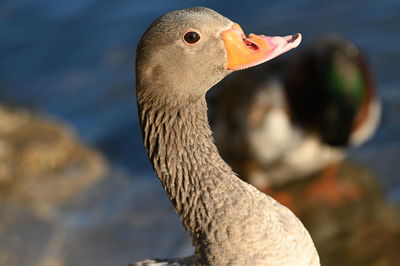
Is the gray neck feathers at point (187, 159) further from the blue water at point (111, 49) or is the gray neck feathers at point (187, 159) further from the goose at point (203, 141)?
the blue water at point (111, 49)

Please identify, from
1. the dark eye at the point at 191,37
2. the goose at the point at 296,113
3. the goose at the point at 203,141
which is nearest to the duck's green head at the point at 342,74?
the goose at the point at 296,113

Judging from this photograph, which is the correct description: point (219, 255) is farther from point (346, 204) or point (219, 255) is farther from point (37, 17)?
point (37, 17)

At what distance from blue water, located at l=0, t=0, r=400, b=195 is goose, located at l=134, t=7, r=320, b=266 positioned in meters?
3.92

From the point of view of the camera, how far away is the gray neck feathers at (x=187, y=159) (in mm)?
3201

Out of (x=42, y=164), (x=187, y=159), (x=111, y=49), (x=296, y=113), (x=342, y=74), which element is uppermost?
(x=111, y=49)

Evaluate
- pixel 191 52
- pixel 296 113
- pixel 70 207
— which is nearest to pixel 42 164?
pixel 70 207

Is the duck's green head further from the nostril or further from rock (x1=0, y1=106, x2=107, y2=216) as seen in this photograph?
the nostril

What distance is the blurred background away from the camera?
6082mm

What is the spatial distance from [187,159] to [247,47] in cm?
53

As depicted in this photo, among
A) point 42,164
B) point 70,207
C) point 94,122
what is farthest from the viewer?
point 94,122

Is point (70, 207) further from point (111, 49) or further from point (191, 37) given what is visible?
point (191, 37)

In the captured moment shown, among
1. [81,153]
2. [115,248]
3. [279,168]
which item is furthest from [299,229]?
[81,153]

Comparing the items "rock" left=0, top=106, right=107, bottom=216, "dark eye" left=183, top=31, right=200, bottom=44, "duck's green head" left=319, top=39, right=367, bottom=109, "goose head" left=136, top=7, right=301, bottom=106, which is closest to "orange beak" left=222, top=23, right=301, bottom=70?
"goose head" left=136, top=7, right=301, bottom=106

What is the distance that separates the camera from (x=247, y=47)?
3.18 meters
